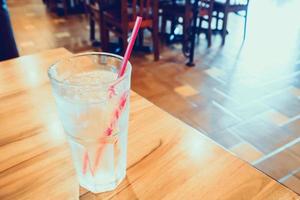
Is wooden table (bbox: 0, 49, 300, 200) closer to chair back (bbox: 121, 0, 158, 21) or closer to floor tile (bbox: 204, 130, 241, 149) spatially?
floor tile (bbox: 204, 130, 241, 149)

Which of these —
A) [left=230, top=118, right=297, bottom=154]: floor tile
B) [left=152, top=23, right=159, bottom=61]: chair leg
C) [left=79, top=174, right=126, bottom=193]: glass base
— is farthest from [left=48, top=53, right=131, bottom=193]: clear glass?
[left=152, top=23, right=159, bottom=61]: chair leg

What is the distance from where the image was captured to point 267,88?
2389mm

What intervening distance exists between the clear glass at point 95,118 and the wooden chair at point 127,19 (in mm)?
2023

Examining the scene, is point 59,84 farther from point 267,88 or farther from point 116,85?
point 267,88

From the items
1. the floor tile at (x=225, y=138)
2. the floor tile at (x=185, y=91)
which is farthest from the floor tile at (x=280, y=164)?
the floor tile at (x=185, y=91)

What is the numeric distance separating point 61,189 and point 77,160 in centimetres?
6

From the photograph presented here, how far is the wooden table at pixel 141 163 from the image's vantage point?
0.51m

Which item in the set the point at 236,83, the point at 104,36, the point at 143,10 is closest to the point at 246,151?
the point at 236,83

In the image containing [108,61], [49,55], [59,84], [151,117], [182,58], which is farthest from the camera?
[182,58]

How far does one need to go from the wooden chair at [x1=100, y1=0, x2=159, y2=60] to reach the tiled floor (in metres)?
0.32

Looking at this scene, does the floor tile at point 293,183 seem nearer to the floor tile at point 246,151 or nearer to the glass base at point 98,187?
the floor tile at point 246,151

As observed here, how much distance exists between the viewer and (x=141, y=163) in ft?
1.87

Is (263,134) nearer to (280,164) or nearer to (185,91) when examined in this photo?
(280,164)

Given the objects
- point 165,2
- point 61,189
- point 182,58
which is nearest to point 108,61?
point 61,189
